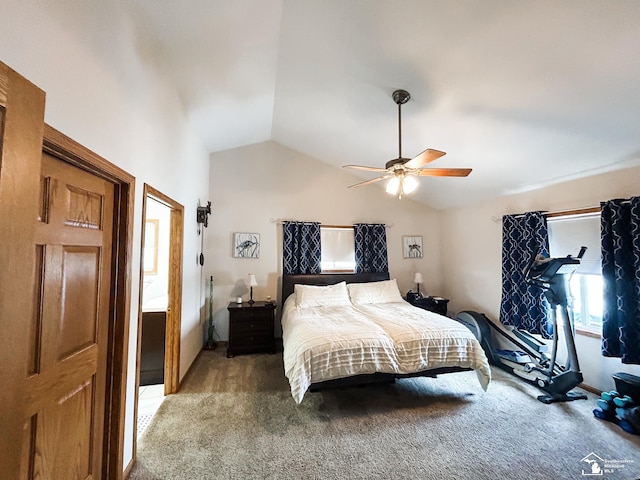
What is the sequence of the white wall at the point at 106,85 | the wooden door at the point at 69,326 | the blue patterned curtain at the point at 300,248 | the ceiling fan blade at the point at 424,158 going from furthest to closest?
the blue patterned curtain at the point at 300,248, the ceiling fan blade at the point at 424,158, the wooden door at the point at 69,326, the white wall at the point at 106,85

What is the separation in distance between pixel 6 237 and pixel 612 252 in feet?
13.2

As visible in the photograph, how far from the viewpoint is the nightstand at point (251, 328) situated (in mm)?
3762

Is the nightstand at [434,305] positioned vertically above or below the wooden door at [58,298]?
below

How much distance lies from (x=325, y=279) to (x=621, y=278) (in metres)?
3.30

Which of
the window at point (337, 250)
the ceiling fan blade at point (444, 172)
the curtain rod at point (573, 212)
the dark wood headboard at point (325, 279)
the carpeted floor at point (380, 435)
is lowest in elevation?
the carpeted floor at point (380, 435)

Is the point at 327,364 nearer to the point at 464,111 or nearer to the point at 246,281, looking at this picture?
the point at 246,281

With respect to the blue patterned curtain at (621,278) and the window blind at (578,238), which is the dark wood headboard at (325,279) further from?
the blue patterned curtain at (621,278)

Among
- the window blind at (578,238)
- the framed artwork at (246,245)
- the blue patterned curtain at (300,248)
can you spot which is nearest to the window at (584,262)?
the window blind at (578,238)

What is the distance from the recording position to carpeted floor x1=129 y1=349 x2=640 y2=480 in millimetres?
1792

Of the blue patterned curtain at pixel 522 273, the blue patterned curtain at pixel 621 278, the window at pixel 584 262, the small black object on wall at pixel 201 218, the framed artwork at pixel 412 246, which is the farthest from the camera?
the framed artwork at pixel 412 246

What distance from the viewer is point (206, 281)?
412cm

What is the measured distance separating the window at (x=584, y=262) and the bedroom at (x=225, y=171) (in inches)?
8.4

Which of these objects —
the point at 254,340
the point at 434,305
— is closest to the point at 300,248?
the point at 254,340

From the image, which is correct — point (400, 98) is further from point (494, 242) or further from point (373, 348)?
point (494, 242)
